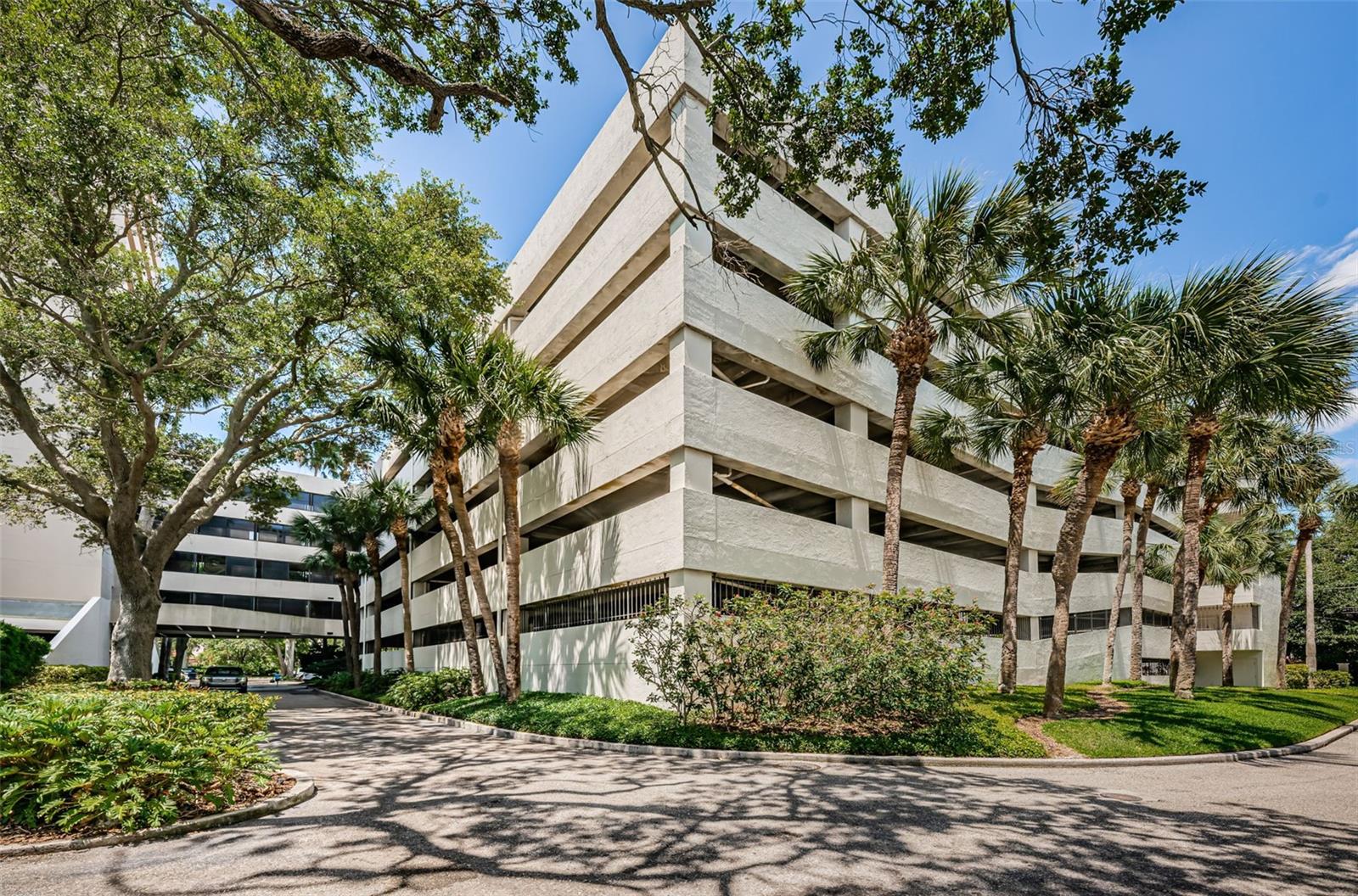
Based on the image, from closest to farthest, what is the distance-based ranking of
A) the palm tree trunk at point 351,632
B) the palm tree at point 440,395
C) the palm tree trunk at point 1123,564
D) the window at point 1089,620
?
the palm tree at point 440,395
the palm tree trunk at point 1123,564
the window at point 1089,620
the palm tree trunk at point 351,632

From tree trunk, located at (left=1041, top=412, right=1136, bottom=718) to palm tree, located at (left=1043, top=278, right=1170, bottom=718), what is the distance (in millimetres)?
15

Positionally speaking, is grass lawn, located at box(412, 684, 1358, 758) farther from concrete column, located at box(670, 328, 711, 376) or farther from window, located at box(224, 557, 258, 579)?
window, located at box(224, 557, 258, 579)

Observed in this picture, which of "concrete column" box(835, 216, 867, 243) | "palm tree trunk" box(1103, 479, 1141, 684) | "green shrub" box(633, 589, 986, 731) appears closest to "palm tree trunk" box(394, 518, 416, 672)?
"green shrub" box(633, 589, 986, 731)

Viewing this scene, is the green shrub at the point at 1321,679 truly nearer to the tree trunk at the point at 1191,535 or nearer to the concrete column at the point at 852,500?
the tree trunk at the point at 1191,535

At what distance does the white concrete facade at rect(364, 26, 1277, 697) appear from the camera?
1579cm

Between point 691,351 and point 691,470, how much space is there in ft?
9.01

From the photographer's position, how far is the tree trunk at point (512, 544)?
1814cm

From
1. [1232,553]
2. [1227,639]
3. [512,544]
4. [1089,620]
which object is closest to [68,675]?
[512,544]

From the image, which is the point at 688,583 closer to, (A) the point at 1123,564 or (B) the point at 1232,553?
(A) the point at 1123,564

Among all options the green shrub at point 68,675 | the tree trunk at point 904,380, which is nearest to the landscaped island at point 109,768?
the tree trunk at point 904,380

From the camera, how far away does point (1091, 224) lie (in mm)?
6891

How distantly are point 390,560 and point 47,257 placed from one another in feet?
111

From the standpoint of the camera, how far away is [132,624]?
1700 centimetres

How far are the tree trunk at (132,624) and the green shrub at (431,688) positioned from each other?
23.4ft
